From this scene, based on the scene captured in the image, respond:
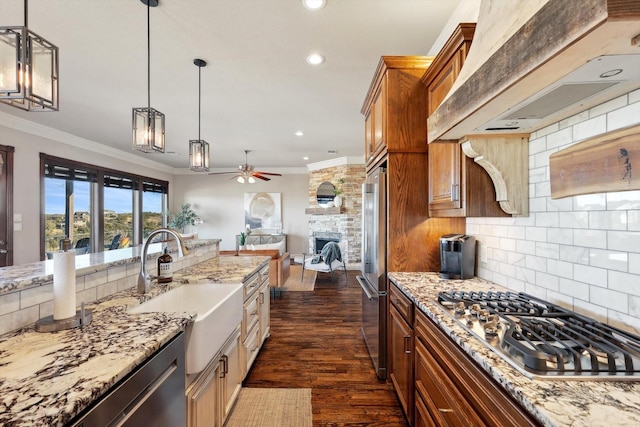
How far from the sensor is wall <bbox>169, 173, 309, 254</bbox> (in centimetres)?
845

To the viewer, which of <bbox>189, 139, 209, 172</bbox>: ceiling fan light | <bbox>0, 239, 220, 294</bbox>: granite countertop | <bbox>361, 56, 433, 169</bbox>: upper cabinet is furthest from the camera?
<bbox>189, 139, 209, 172</bbox>: ceiling fan light

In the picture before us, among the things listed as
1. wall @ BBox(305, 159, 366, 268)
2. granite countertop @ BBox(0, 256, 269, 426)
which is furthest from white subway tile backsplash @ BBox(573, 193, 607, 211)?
wall @ BBox(305, 159, 366, 268)

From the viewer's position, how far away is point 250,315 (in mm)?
2318

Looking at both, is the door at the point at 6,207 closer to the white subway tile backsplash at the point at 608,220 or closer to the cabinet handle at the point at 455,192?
the cabinet handle at the point at 455,192

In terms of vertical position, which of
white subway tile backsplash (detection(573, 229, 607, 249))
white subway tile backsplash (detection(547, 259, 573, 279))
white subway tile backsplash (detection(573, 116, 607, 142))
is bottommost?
white subway tile backsplash (detection(547, 259, 573, 279))

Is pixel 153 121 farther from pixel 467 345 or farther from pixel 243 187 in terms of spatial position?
pixel 243 187

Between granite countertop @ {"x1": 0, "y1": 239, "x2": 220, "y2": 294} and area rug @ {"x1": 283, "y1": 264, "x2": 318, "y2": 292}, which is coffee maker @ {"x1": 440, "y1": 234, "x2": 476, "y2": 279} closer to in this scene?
granite countertop @ {"x1": 0, "y1": 239, "x2": 220, "y2": 294}

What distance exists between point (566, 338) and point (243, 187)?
8.42 m

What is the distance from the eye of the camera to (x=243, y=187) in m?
8.65

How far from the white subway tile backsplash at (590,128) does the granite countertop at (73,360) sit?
6.18ft

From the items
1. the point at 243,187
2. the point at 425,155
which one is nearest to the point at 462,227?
the point at 425,155

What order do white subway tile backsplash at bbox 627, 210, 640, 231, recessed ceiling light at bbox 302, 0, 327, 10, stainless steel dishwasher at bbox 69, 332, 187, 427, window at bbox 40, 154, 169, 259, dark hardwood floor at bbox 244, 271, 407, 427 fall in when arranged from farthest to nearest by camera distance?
1. window at bbox 40, 154, 169, 259
2. dark hardwood floor at bbox 244, 271, 407, 427
3. recessed ceiling light at bbox 302, 0, 327, 10
4. white subway tile backsplash at bbox 627, 210, 640, 231
5. stainless steel dishwasher at bbox 69, 332, 187, 427

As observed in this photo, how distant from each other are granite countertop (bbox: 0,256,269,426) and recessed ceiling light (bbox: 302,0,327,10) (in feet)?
6.60

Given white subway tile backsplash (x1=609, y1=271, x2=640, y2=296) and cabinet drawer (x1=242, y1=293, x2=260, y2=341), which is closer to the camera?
white subway tile backsplash (x1=609, y1=271, x2=640, y2=296)
